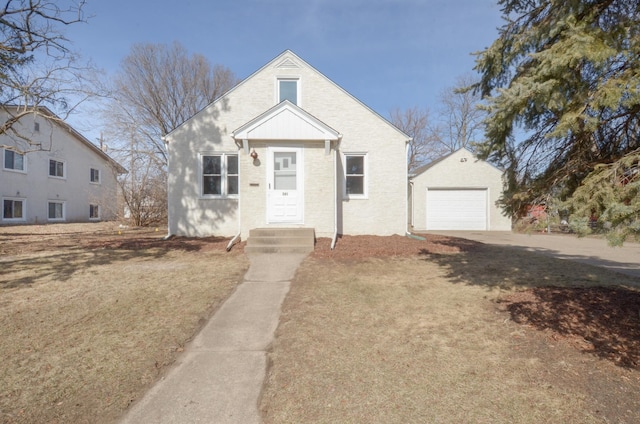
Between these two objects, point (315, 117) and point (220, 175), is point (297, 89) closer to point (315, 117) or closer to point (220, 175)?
point (315, 117)

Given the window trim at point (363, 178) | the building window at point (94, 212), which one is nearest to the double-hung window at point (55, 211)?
the building window at point (94, 212)

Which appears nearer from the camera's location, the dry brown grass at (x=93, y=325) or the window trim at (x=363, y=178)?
the dry brown grass at (x=93, y=325)

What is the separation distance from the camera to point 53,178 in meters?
23.4

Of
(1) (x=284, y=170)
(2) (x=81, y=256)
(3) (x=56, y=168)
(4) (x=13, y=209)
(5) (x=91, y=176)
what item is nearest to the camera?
(2) (x=81, y=256)

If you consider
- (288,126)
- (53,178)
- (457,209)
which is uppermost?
(288,126)

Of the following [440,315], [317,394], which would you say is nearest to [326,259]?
[440,315]

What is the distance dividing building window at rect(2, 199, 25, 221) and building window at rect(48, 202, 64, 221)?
6.17 ft

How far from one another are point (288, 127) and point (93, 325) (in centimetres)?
781

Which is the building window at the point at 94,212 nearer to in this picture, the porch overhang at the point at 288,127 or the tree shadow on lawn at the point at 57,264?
the tree shadow on lawn at the point at 57,264

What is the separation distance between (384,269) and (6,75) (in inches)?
475

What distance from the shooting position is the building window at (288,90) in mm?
12414

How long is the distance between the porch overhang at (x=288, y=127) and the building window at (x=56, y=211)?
21140 millimetres

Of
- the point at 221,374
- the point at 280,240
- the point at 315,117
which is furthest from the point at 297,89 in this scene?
the point at 221,374

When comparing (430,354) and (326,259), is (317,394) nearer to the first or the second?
(430,354)
